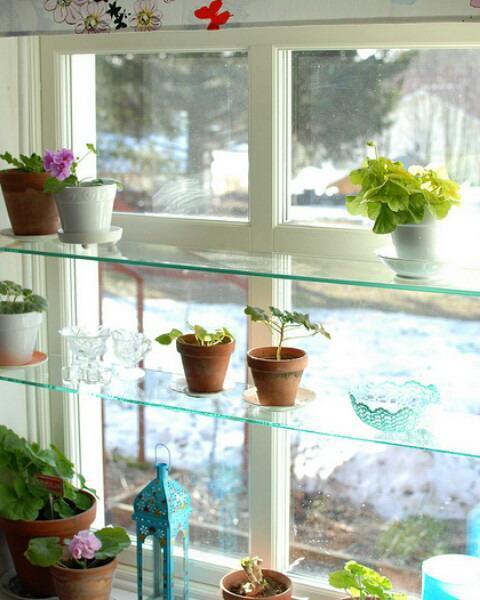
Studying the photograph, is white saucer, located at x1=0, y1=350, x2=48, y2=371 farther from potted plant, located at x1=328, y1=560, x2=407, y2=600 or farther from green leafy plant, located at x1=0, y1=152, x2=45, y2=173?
potted plant, located at x1=328, y1=560, x2=407, y2=600

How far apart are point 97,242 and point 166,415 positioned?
2.10 feet

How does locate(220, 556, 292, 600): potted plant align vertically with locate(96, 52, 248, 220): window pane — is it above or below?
below

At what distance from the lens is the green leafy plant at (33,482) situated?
258 centimetres

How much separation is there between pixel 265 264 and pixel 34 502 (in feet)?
2.86

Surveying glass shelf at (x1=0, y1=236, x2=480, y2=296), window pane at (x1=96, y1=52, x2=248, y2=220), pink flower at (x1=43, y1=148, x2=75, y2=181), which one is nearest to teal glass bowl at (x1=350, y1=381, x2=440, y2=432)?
glass shelf at (x1=0, y1=236, x2=480, y2=296)

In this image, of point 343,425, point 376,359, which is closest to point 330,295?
point 376,359

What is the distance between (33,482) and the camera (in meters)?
2.62

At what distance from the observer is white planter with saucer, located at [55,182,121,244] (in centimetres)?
236

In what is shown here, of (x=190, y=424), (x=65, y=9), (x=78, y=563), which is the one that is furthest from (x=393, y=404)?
(x=65, y=9)

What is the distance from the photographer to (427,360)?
7.94 ft

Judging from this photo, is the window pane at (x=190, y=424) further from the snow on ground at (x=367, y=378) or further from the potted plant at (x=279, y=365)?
the potted plant at (x=279, y=365)

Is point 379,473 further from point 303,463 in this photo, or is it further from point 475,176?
point 475,176

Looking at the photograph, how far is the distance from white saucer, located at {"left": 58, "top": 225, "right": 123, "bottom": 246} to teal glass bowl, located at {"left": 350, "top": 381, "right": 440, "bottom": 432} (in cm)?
68

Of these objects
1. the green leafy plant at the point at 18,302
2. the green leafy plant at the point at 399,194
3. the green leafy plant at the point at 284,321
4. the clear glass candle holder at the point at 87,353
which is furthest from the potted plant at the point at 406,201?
the green leafy plant at the point at 18,302
